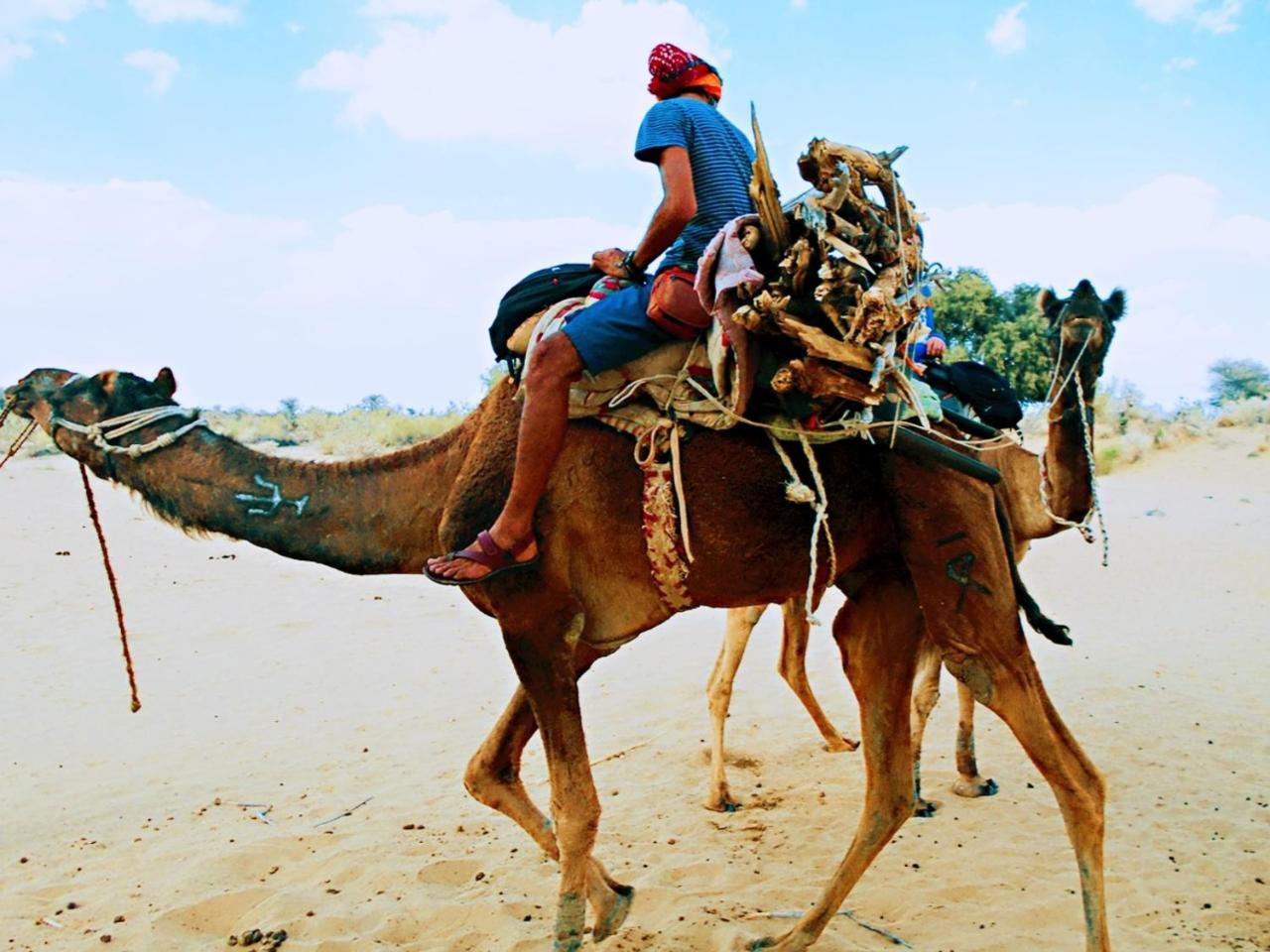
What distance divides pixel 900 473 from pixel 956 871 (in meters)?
2.49

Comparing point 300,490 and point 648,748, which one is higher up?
point 300,490

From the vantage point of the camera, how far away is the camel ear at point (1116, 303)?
5.90m

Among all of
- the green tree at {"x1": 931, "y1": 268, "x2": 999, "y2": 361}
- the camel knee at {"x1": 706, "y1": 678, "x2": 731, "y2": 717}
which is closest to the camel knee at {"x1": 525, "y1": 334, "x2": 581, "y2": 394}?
the camel knee at {"x1": 706, "y1": 678, "x2": 731, "y2": 717}

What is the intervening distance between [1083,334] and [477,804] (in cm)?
441

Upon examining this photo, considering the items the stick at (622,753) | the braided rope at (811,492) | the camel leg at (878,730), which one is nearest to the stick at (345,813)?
the stick at (622,753)

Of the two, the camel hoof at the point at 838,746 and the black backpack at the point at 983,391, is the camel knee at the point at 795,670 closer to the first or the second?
the camel hoof at the point at 838,746

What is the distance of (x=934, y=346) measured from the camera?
626 cm

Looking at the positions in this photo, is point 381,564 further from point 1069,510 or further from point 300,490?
point 1069,510

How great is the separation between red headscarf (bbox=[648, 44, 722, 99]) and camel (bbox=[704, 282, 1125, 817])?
84.4 inches

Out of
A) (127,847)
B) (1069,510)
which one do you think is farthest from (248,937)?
(1069,510)

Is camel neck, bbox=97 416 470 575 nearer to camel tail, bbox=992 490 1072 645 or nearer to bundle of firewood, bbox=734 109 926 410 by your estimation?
bundle of firewood, bbox=734 109 926 410

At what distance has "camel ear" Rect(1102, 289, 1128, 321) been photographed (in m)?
5.90

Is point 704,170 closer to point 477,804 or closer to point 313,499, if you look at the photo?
point 313,499

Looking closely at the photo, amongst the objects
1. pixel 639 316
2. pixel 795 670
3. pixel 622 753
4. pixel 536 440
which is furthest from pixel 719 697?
pixel 639 316
